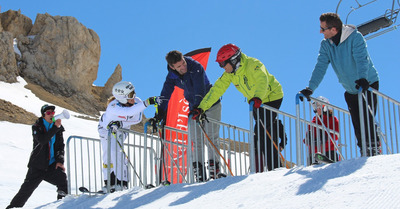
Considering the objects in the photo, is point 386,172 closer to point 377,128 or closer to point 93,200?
point 377,128

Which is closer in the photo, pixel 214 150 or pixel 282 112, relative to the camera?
pixel 282 112

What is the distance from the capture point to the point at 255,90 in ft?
21.3

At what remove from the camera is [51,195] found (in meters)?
12.2

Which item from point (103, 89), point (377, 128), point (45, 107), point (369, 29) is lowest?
point (377, 128)

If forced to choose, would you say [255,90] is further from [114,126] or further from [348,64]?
[114,126]

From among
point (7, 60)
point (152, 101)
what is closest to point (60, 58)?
point (7, 60)

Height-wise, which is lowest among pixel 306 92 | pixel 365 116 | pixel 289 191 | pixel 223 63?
pixel 289 191

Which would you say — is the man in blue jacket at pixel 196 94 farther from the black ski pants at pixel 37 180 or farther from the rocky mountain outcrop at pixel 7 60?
the rocky mountain outcrop at pixel 7 60

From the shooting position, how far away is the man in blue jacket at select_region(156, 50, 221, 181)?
7.02 meters

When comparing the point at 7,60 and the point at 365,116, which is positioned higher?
the point at 7,60

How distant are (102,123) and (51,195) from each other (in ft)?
16.1

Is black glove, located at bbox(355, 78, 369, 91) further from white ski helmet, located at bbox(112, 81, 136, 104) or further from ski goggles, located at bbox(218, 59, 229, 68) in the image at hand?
white ski helmet, located at bbox(112, 81, 136, 104)

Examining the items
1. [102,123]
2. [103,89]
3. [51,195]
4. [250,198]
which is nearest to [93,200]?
[102,123]

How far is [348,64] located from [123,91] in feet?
10.2
